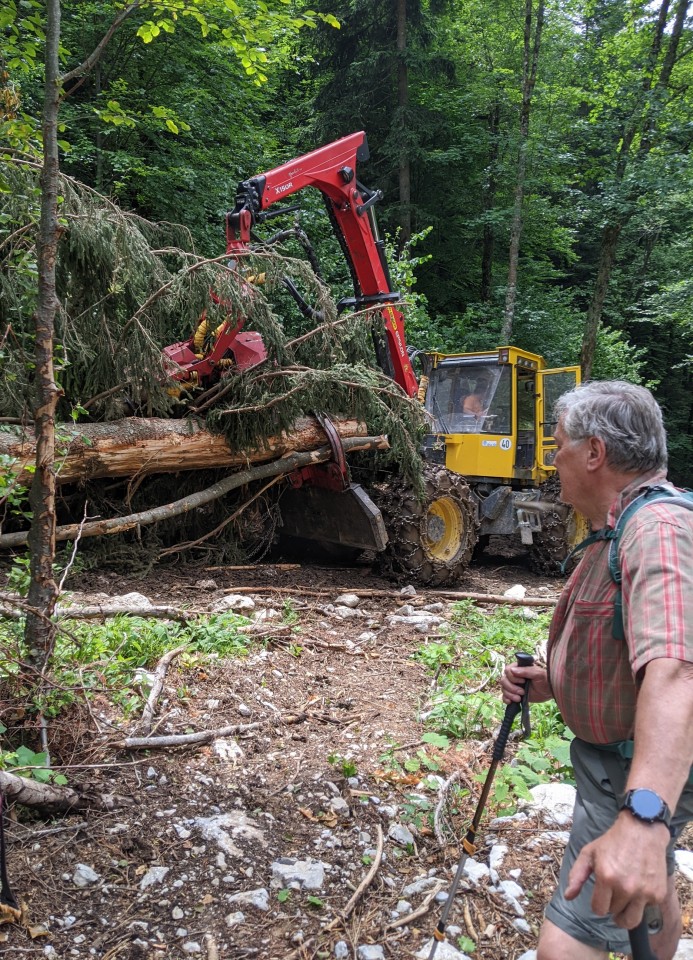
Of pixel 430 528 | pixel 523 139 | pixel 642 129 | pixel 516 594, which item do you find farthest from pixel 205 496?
pixel 642 129

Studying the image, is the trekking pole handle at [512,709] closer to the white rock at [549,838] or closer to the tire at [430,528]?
the white rock at [549,838]

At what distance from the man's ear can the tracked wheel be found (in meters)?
7.45

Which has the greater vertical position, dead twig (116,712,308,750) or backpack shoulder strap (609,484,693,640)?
backpack shoulder strap (609,484,693,640)

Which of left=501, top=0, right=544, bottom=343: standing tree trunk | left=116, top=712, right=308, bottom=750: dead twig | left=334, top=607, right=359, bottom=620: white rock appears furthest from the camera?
left=501, top=0, right=544, bottom=343: standing tree trunk

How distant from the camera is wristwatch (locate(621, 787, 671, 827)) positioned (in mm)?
1274

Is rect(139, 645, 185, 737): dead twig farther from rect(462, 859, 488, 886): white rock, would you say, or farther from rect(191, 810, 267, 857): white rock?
rect(462, 859, 488, 886): white rock

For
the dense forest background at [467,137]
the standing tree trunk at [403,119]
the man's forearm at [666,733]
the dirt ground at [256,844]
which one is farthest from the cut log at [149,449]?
the standing tree trunk at [403,119]

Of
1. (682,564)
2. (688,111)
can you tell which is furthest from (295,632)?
(688,111)

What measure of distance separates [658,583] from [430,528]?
645cm

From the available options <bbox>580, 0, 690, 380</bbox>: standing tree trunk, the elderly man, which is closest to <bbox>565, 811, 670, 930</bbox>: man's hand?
the elderly man

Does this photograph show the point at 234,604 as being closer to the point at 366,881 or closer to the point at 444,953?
the point at 366,881

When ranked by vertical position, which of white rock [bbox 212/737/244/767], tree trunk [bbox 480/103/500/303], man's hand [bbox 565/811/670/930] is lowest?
white rock [bbox 212/737/244/767]

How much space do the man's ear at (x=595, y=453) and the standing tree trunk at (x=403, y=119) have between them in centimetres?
1580

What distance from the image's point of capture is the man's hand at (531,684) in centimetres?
211
